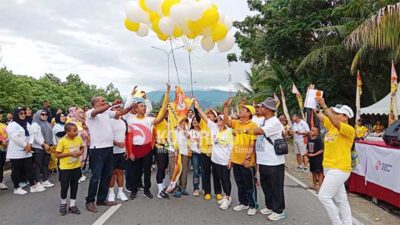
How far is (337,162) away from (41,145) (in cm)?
644

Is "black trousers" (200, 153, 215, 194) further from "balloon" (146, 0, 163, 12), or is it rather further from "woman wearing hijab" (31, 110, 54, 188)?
"woman wearing hijab" (31, 110, 54, 188)

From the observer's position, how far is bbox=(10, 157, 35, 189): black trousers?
8.35 metres

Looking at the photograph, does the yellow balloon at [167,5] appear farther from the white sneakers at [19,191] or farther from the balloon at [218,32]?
the white sneakers at [19,191]

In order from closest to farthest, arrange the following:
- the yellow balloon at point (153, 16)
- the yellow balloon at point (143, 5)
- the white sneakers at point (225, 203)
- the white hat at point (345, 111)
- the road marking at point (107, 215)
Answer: the white hat at point (345, 111)
the road marking at point (107, 215)
the white sneakers at point (225, 203)
the yellow balloon at point (143, 5)
the yellow balloon at point (153, 16)

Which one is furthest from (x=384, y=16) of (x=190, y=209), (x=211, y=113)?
(x=190, y=209)

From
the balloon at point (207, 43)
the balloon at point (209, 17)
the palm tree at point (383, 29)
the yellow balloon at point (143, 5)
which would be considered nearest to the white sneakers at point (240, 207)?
the balloon at point (207, 43)

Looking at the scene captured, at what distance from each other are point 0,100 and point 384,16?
111 ft

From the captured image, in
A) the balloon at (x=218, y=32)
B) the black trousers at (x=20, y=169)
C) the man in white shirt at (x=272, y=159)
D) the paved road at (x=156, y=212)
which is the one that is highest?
the balloon at (x=218, y=32)

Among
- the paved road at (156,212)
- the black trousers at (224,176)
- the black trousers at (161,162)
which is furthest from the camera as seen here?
the black trousers at (161,162)

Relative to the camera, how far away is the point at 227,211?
666 centimetres

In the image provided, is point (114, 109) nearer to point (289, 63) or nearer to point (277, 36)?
point (277, 36)

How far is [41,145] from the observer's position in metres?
8.86

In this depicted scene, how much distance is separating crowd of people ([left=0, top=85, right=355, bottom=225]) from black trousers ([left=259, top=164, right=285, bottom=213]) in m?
0.02

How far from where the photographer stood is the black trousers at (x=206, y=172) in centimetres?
771
